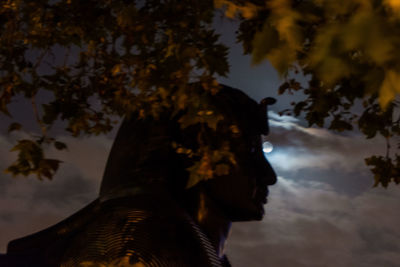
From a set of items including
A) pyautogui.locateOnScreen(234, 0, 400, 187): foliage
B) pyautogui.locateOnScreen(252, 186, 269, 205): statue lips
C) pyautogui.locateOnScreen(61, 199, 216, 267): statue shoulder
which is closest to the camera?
pyautogui.locateOnScreen(234, 0, 400, 187): foliage

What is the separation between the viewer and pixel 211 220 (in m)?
4.97

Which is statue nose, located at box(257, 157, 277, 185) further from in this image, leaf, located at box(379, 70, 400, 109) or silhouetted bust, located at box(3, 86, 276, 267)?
leaf, located at box(379, 70, 400, 109)

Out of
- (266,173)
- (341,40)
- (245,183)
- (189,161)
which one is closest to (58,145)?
(189,161)

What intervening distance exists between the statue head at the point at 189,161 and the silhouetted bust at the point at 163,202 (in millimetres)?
11

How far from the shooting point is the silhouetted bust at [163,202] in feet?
12.9

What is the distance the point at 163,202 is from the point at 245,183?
99 centimetres

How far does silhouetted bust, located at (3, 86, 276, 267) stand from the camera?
394 cm

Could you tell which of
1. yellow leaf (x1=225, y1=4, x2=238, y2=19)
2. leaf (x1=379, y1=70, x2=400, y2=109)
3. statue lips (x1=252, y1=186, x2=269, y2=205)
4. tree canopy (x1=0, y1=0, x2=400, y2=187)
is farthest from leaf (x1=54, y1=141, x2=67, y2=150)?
leaf (x1=379, y1=70, x2=400, y2=109)

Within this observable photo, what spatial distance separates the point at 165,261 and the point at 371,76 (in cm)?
243

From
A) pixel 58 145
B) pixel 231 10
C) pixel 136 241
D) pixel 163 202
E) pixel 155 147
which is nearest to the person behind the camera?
pixel 231 10

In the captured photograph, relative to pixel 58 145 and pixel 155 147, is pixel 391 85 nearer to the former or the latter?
pixel 58 145

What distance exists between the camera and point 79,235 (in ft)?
13.8

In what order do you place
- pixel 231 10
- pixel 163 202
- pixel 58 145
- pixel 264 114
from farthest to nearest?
pixel 264 114
pixel 163 202
pixel 58 145
pixel 231 10

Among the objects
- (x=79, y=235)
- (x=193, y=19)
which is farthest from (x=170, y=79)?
(x=79, y=235)
